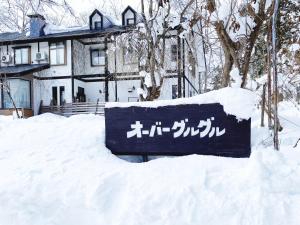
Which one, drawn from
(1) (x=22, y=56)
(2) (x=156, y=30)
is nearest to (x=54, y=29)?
(1) (x=22, y=56)

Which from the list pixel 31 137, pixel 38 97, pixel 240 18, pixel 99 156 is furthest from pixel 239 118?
pixel 38 97

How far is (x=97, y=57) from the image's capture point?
897 inches

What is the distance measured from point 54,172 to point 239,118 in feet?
9.13

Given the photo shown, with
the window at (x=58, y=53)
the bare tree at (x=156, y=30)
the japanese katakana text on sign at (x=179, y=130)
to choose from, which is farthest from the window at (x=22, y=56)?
the japanese katakana text on sign at (x=179, y=130)

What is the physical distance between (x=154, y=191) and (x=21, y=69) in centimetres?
1980

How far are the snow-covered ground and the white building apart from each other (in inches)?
648

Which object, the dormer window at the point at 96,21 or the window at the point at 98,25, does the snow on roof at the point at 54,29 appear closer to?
the dormer window at the point at 96,21

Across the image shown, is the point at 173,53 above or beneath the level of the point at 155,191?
above

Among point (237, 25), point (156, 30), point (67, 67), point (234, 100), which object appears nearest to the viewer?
point (234, 100)

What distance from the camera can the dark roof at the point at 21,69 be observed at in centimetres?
2064

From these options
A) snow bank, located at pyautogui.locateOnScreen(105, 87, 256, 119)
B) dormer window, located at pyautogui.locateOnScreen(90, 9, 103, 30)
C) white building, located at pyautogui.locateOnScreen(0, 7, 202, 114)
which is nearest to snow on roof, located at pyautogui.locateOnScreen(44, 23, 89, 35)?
white building, located at pyautogui.locateOnScreen(0, 7, 202, 114)

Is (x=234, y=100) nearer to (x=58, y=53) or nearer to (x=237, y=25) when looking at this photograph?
(x=237, y=25)

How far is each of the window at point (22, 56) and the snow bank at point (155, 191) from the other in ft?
64.4

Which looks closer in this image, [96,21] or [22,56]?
[96,21]
